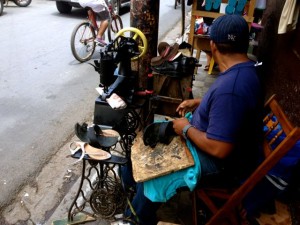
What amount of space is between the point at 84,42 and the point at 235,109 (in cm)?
514

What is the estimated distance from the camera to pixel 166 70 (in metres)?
2.88

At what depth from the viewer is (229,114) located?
1794 mm

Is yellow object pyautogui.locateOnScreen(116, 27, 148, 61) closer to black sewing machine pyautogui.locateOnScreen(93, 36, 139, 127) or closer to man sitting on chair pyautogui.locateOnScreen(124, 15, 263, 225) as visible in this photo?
black sewing machine pyautogui.locateOnScreen(93, 36, 139, 127)

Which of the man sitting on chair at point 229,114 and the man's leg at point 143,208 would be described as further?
the man's leg at point 143,208

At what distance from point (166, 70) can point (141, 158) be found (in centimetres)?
104

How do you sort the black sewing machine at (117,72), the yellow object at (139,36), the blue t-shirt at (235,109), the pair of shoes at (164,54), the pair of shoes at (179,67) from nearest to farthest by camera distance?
the blue t-shirt at (235,109), the black sewing machine at (117,72), the yellow object at (139,36), the pair of shoes at (179,67), the pair of shoes at (164,54)

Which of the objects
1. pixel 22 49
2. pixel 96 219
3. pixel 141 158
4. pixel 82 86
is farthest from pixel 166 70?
pixel 22 49

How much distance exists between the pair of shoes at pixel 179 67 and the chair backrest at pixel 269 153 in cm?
80

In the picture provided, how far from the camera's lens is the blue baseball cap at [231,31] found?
1887 millimetres

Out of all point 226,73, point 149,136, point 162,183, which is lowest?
point 162,183

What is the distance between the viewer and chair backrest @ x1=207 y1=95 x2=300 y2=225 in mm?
1815

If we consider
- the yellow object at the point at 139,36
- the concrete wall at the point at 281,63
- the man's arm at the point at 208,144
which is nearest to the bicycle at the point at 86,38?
the concrete wall at the point at 281,63

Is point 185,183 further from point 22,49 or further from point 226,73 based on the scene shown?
point 22,49

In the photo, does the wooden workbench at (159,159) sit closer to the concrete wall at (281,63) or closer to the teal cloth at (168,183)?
the teal cloth at (168,183)
